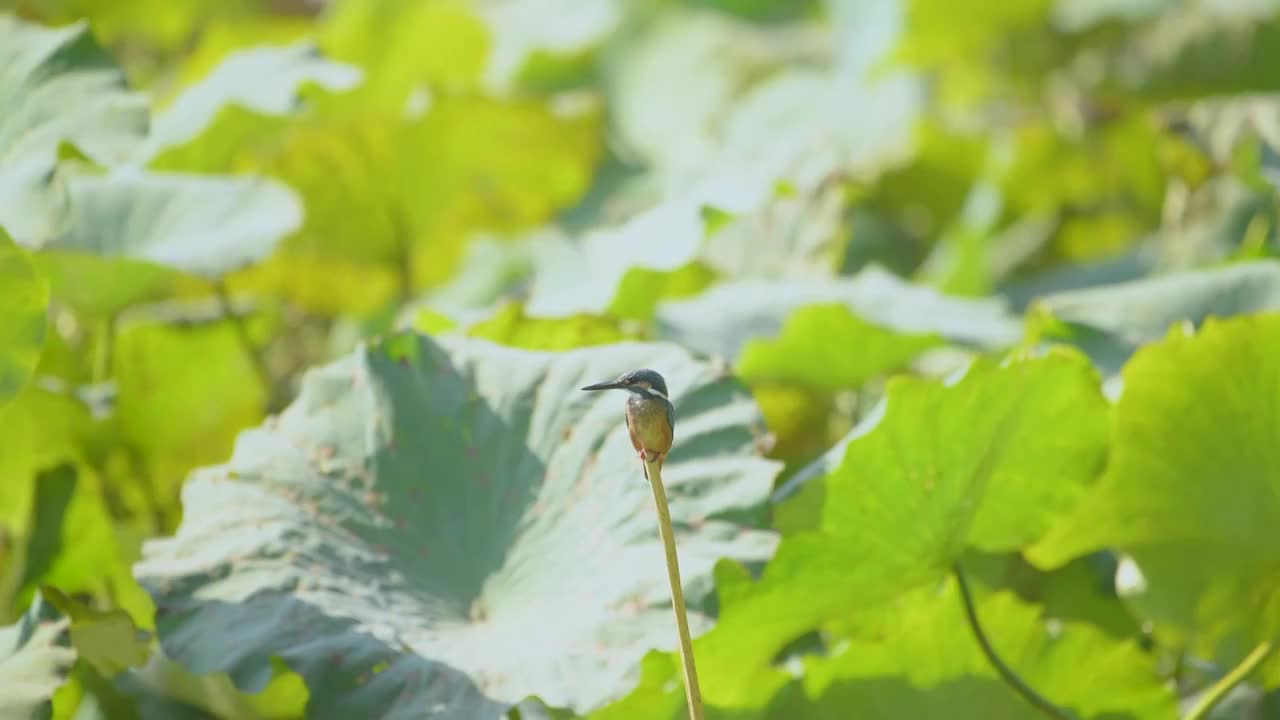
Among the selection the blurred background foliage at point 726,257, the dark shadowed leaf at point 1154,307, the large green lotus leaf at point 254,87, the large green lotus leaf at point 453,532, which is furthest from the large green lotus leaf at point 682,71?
the large green lotus leaf at point 453,532

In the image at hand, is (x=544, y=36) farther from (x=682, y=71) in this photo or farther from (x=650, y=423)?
(x=650, y=423)

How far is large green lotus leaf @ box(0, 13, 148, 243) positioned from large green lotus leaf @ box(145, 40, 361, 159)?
0.44 ft

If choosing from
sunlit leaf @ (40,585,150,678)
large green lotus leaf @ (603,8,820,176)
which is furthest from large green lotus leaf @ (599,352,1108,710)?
large green lotus leaf @ (603,8,820,176)

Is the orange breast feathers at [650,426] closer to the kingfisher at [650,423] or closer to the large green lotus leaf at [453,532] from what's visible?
the kingfisher at [650,423]

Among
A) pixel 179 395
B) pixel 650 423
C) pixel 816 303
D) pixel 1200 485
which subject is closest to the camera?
pixel 650 423

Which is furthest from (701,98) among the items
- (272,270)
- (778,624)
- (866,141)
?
(778,624)

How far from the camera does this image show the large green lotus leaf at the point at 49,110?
572 millimetres

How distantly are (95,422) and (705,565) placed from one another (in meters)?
0.41

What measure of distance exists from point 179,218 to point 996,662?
510 millimetres

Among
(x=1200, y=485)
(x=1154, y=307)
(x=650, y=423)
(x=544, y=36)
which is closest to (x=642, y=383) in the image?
(x=650, y=423)

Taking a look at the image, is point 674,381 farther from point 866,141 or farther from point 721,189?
point 866,141

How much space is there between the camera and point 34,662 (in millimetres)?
552

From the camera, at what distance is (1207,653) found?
0.71m

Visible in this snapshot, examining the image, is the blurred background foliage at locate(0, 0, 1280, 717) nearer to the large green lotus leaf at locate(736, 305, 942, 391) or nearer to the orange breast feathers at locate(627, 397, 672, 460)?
the large green lotus leaf at locate(736, 305, 942, 391)
